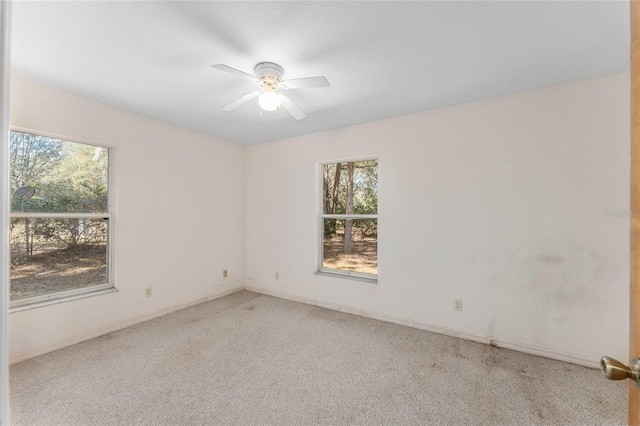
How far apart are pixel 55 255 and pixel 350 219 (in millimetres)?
3093

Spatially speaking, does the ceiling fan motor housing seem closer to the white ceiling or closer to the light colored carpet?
the white ceiling

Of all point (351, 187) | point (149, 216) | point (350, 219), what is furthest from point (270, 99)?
point (149, 216)

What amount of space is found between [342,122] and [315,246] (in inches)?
65.1

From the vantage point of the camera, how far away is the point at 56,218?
2.51 meters

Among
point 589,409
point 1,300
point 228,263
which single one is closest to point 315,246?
point 228,263

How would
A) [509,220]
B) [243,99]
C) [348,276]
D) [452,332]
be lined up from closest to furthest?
[243,99] → [509,220] → [452,332] → [348,276]

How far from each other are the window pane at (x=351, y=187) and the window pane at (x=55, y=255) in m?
2.60

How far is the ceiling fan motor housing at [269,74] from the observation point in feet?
6.36

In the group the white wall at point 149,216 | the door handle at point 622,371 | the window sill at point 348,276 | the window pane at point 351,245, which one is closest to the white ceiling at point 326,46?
the white wall at point 149,216

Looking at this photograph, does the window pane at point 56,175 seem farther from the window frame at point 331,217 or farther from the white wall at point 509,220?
the white wall at point 509,220

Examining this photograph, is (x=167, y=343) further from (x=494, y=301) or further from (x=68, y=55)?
(x=494, y=301)

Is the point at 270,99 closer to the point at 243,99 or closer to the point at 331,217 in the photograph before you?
the point at 243,99

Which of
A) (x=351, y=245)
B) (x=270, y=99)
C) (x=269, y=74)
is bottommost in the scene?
(x=351, y=245)

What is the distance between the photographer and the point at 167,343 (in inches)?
100
